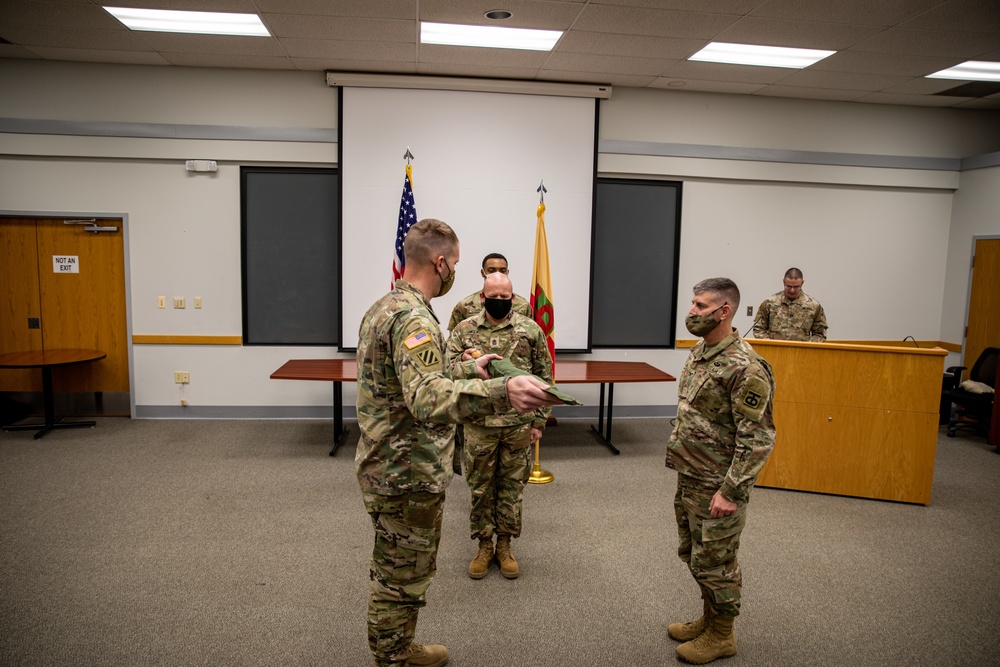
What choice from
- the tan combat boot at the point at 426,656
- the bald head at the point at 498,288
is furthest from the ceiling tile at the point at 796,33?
the tan combat boot at the point at 426,656

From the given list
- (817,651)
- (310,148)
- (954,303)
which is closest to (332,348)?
(310,148)

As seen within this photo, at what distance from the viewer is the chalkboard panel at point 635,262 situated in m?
6.06

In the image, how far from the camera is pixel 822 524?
3.76 meters

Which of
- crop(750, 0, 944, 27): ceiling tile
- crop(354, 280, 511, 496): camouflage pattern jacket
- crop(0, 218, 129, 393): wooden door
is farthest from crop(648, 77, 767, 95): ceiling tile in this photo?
crop(0, 218, 129, 393): wooden door

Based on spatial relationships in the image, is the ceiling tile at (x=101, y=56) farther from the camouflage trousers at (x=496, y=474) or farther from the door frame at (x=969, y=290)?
the door frame at (x=969, y=290)

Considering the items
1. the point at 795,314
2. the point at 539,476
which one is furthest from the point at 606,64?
the point at 539,476

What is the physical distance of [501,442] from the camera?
2975 mm

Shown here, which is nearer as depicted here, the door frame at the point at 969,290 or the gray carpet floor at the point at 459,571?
the gray carpet floor at the point at 459,571

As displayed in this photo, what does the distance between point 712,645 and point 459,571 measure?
1295mm

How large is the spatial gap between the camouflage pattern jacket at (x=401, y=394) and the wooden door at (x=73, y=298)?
5.13 metres

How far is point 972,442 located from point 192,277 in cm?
788

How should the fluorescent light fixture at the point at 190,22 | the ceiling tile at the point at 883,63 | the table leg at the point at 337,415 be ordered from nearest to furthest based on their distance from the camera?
the fluorescent light fixture at the point at 190,22 < the ceiling tile at the point at 883,63 < the table leg at the point at 337,415

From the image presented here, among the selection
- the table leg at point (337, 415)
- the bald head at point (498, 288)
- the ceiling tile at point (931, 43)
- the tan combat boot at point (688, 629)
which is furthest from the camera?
the table leg at point (337, 415)

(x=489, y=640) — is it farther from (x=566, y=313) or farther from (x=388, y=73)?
(x=388, y=73)
